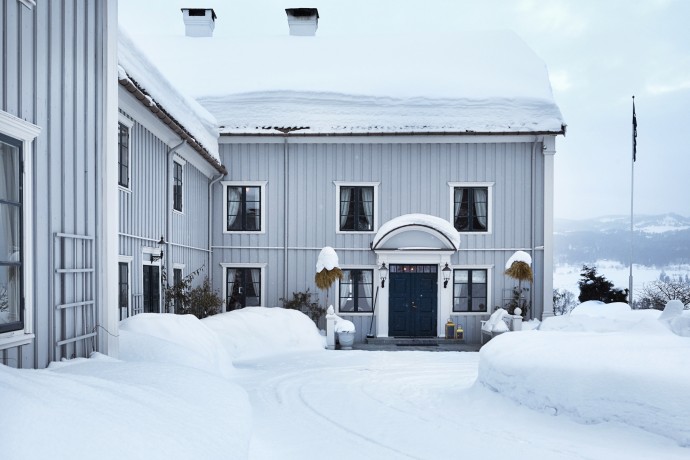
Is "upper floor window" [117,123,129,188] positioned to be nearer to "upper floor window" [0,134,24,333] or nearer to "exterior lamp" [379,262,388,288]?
"upper floor window" [0,134,24,333]

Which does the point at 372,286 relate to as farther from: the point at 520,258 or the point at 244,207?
the point at 244,207

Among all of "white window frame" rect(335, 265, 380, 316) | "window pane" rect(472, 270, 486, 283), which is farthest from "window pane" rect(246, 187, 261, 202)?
"window pane" rect(472, 270, 486, 283)

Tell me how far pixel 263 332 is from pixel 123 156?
501cm

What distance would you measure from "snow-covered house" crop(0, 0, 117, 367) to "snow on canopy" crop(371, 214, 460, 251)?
10.6 meters

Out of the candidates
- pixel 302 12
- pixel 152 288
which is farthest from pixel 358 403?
pixel 302 12

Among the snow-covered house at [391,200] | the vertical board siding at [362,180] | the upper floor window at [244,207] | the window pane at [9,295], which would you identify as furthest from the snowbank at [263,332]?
the window pane at [9,295]

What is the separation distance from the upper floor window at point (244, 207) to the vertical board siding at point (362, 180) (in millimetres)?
250

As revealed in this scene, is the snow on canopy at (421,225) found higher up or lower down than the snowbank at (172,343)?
higher up

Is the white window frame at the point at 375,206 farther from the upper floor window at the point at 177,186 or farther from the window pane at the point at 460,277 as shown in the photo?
the upper floor window at the point at 177,186

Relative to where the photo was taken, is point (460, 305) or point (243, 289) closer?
point (460, 305)

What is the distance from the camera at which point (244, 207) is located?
1759cm

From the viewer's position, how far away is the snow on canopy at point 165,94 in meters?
10.9

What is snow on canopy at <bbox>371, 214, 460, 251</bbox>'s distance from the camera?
54.5 feet

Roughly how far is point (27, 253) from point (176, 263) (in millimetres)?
9011
